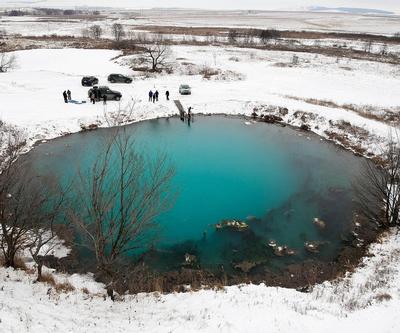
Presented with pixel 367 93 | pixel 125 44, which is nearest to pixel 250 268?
pixel 367 93

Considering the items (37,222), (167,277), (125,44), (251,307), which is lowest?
(167,277)

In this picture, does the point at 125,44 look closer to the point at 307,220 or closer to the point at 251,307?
the point at 307,220

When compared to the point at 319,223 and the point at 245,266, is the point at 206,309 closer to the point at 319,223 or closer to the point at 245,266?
the point at 245,266

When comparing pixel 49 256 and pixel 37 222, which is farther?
pixel 49 256

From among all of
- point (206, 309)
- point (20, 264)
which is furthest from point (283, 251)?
point (20, 264)

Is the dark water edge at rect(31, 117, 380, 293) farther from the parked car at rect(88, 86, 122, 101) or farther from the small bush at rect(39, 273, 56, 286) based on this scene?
the parked car at rect(88, 86, 122, 101)

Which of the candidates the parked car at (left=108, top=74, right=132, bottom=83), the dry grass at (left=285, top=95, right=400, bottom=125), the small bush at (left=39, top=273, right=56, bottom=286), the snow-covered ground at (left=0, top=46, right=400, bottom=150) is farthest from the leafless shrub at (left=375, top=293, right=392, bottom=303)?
the parked car at (left=108, top=74, right=132, bottom=83)

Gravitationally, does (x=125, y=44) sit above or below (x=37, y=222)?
above
